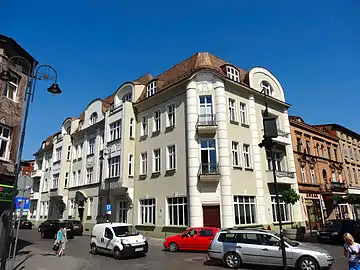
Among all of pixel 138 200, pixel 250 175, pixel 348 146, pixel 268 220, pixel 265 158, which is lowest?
pixel 268 220

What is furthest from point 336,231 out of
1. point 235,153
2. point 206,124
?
point 206,124

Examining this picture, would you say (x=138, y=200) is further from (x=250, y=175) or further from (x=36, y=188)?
(x=36, y=188)

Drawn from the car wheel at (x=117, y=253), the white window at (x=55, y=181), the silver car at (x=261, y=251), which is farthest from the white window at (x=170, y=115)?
the white window at (x=55, y=181)

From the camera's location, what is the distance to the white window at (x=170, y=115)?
24000 millimetres

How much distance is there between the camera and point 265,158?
79.0 ft

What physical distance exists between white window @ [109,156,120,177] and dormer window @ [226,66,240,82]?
1365 cm

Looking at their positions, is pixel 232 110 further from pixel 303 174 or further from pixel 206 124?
pixel 303 174

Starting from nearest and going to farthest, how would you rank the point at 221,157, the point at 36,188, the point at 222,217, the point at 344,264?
the point at 344,264, the point at 222,217, the point at 221,157, the point at 36,188

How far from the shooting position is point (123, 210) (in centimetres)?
2647

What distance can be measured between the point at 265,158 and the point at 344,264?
40.7 feet

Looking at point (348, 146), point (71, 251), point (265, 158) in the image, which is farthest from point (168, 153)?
point (348, 146)

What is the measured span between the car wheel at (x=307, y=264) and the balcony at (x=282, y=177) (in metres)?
13.3

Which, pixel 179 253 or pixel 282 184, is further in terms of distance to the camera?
pixel 282 184

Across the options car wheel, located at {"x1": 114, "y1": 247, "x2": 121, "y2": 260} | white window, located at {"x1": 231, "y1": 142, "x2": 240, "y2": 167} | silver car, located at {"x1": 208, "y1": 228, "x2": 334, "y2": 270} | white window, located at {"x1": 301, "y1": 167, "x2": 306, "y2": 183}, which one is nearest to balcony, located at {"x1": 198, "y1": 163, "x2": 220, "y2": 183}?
white window, located at {"x1": 231, "y1": 142, "x2": 240, "y2": 167}
